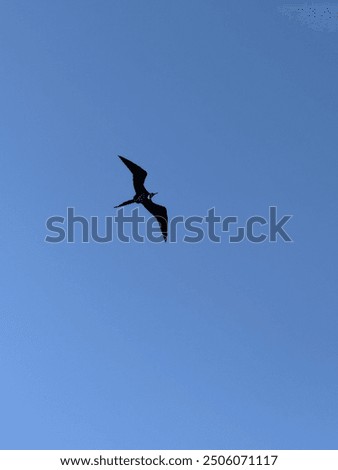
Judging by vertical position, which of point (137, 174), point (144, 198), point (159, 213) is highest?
point (137, 174)

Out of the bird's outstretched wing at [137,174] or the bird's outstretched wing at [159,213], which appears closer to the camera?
the bird's outstretched wing at [137,174]

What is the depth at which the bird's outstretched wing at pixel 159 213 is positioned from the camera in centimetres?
2081

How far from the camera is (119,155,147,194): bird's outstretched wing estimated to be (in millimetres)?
20500

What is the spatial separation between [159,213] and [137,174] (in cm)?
160

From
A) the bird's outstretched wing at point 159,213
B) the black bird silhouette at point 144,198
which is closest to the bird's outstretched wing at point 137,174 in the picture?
the black bird silhouette at point 144,198

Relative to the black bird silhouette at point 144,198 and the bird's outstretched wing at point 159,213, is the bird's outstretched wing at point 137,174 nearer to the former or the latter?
the black bird silhouette at point 144,198

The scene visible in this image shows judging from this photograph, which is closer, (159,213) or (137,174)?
(137,174)

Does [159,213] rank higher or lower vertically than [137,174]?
lower

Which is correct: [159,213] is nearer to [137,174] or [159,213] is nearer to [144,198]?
[144,198]

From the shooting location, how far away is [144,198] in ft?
68.6

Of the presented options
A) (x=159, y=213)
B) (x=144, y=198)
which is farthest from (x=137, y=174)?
(x=159, y=213)

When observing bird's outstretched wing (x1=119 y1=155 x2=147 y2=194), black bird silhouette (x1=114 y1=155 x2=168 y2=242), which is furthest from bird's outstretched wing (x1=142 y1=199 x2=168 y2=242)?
bird's outstretched wing (x1=119 y1=155 x2=147 y2=194)

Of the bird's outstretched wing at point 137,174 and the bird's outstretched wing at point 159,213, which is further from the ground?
the bird's outstretched wing at point 137,174
